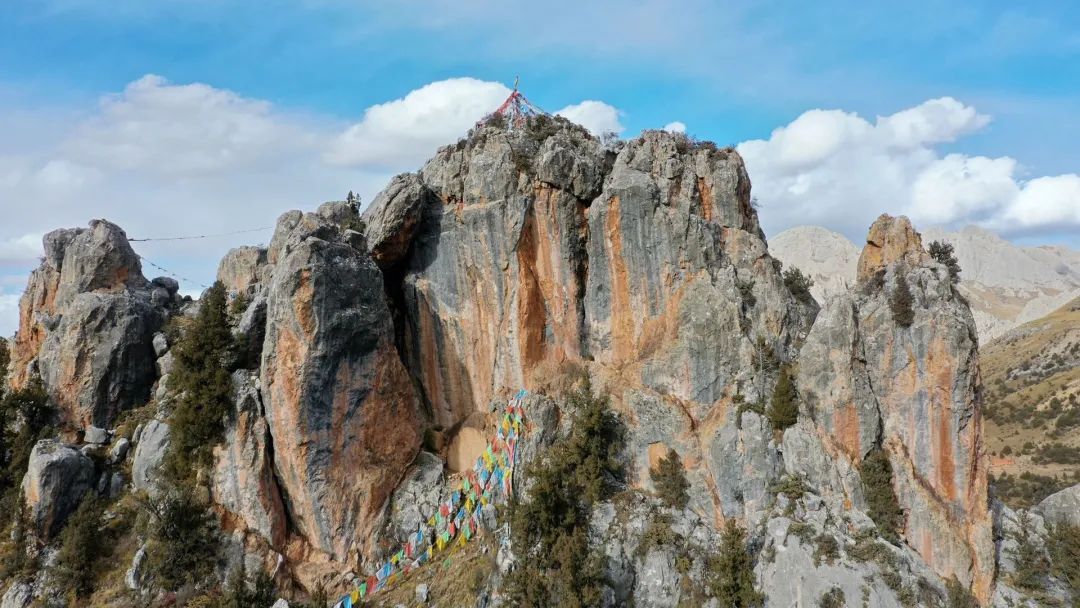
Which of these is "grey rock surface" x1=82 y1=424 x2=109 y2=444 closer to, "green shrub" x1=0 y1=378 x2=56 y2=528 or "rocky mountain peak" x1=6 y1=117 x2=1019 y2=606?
"rocky mountain peak" x1=6 y1=117 x2=1019 y2=606

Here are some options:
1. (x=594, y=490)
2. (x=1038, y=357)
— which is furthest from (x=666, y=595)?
(x=1038, y=357)

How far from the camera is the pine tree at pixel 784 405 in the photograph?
29266 millimetres

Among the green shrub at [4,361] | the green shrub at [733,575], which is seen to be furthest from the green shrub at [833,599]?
the green shrub at [4,361]

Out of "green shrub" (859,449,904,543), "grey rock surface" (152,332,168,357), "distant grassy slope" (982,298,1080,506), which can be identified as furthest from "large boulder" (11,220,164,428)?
"distant grassy slope" (982,298,1080,506)

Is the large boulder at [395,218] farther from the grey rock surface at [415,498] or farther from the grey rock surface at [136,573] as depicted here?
the grey rock surface at [136,573]

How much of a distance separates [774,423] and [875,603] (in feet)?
26.1

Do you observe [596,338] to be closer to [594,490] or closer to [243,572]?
[594,490]

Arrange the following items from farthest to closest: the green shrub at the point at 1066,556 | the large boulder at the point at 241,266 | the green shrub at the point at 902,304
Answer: the large boulder at the point at 241,266 < the green shrub at the point at 902,304 < the green shrub at the point at 1066,556

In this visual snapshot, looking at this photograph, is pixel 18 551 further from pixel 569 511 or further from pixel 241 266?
pixel 241 266

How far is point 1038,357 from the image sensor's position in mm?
104250

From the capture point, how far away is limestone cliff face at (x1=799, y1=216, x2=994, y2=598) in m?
27.0

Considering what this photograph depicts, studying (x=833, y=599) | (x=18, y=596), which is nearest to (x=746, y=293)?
(x=833, y=599)

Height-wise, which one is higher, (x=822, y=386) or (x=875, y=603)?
(x=822, y=386)

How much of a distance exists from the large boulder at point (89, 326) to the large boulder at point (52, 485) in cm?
445
